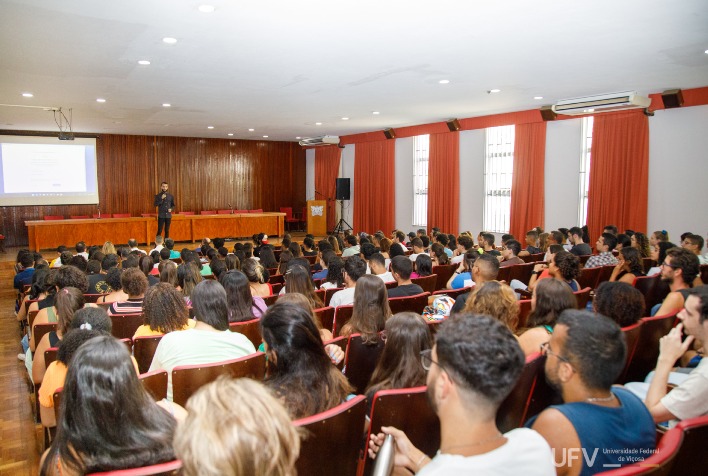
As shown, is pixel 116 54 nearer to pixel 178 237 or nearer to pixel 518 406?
pixel 518 406

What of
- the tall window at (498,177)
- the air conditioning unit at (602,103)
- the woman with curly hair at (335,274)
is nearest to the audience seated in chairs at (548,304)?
the woman with curly hair at (335,274)

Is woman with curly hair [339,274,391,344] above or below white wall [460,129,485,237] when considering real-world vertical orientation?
below

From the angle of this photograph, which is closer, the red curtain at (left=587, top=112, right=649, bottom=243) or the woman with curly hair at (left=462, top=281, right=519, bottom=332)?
the woman with curly hair at (left=462, top=281, right=519, bottom=332)

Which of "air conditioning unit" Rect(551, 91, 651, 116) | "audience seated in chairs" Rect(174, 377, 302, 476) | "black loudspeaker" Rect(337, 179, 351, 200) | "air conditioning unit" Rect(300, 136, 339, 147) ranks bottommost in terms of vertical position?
"audience seated in chairs" Rect(174, 377, 302, 476)

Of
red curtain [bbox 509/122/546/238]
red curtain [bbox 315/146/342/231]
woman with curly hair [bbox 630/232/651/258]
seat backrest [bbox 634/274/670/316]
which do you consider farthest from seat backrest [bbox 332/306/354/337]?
red curtain [bbox 315/146/342/231]

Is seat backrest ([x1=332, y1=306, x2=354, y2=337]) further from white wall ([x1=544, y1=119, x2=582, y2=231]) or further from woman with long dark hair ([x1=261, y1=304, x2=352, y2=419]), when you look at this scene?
white wall ([x1=544, y1=119, x2=582, y2=231])

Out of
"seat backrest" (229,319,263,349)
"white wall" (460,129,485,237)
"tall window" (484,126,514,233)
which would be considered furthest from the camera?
"white wall" (460,129,485,237)

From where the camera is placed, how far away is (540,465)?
131cm

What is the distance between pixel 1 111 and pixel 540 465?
12.6 metres

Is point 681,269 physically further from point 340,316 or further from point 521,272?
point 340,316

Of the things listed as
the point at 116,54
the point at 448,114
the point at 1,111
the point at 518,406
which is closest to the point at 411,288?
the point at 518,406

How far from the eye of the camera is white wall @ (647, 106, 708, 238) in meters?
8.46

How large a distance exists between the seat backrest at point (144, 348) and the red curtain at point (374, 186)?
12.2 m

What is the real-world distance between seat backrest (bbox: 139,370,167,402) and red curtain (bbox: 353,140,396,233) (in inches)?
505
